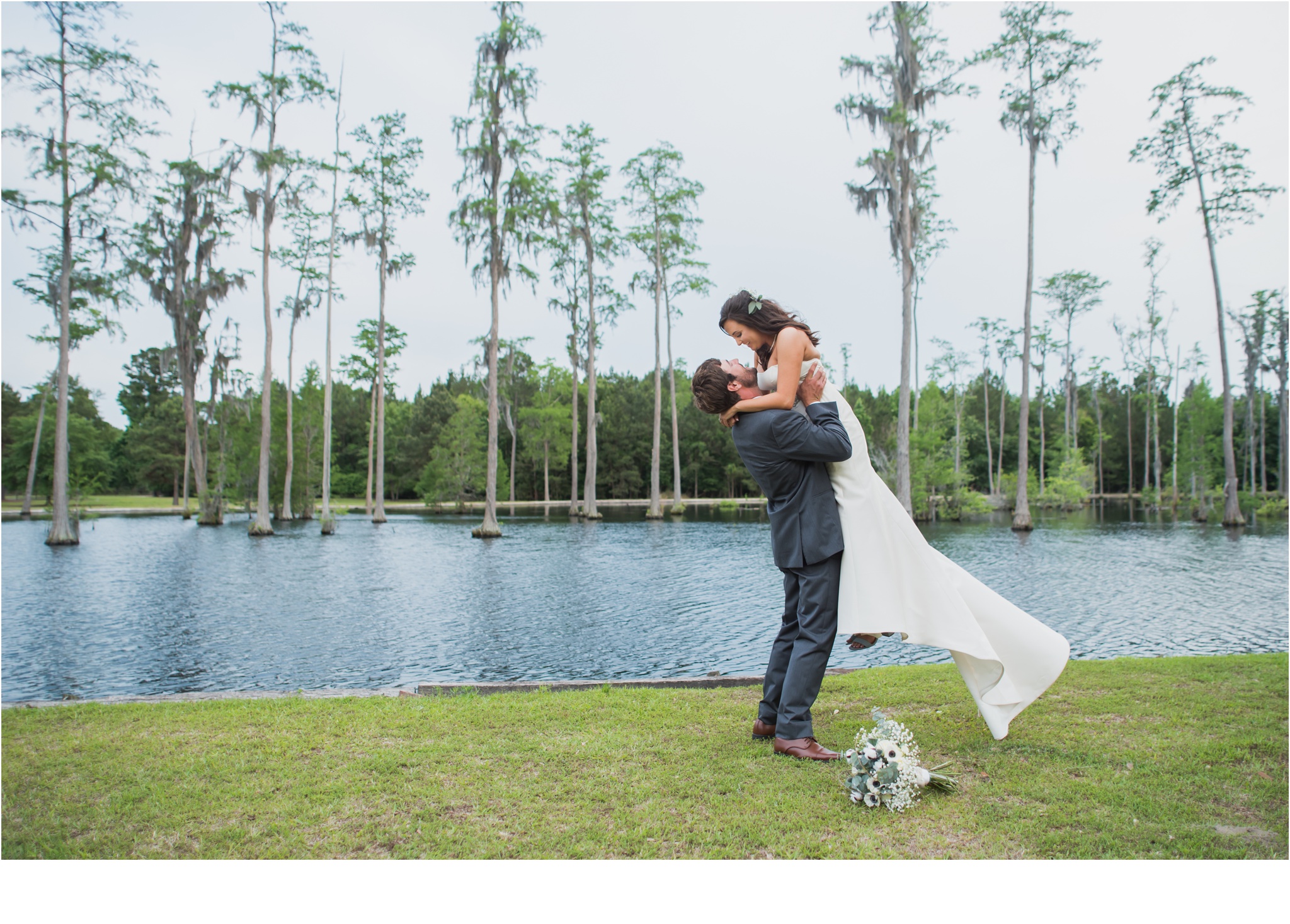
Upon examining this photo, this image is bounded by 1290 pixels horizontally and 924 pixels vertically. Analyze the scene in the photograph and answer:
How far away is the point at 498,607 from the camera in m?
11.6

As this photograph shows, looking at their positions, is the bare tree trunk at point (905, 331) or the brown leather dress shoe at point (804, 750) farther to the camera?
the bare tree trunk at point (905, 331)

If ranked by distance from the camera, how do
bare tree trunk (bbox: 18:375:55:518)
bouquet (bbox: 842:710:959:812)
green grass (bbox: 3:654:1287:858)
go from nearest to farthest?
green grass (bbox: 3:654:1287:858) → bouquet (bbox: 842:710:959:812) → bare tree trunk (bbox: 18:375:55:518)

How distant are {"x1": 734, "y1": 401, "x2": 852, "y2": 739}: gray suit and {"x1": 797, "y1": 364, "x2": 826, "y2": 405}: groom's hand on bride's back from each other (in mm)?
54

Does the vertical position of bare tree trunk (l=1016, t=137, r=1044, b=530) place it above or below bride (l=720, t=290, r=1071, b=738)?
above

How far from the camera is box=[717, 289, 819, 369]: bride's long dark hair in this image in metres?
3.61

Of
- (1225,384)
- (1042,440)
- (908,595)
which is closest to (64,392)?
(908,595)

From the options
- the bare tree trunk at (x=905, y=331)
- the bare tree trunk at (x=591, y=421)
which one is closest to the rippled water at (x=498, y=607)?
the bare tree trunk at (x=905, y=331)

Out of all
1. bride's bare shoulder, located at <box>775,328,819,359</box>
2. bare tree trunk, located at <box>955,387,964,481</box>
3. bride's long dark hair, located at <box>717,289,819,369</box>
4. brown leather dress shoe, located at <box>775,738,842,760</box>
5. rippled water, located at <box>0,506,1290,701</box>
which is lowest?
rippled water, located at <box>0,506,1290,701</box>

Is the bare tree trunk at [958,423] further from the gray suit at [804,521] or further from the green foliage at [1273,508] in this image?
the gray suit at [804,521]

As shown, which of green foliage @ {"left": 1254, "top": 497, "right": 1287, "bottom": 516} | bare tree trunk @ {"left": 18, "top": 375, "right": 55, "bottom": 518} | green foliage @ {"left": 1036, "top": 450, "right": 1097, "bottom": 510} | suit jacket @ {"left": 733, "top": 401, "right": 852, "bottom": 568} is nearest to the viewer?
suit jacket @ {"left": 733, "top": 401, "right": 852, "bottom": 568}

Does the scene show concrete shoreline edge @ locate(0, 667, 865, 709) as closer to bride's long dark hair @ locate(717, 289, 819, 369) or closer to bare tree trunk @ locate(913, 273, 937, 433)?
bride's long dark hair @ locate(717, 289, 819, 369)

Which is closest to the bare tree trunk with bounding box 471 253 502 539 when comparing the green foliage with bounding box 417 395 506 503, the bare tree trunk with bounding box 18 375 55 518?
the green foliage with bounding box 417 395 506 503

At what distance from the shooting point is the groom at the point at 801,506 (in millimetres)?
3421

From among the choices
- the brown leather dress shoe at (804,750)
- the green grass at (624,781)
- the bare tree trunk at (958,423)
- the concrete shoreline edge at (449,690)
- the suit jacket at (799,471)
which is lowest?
the concrete shoreline edge at (449,690)
